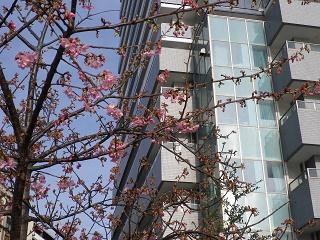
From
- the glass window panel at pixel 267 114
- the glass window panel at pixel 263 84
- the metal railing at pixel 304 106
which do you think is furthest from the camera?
the glass window panel at pixel 263 84

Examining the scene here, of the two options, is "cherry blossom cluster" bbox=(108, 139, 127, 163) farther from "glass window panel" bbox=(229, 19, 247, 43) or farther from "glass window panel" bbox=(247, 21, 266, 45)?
"glass window panel" bbox=(247, 21, 266, 45)

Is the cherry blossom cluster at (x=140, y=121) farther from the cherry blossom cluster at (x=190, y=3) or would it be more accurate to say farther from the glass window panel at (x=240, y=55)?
the glass window panel at (x=240, y=55)

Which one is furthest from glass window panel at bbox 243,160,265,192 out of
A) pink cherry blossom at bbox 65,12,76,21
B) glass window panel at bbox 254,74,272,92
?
pink cherry blossom at bbox 65,12,76,21

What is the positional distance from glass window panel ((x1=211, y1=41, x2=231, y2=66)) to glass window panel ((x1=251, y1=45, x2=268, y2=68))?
936 millimetres

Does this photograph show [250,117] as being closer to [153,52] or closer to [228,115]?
[228,115]

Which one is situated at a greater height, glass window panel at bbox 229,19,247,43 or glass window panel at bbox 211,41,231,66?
glass window panel at bbox 229,19,247,43

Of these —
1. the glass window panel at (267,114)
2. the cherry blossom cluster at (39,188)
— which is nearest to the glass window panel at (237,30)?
→ the glass window panel at (267,114)

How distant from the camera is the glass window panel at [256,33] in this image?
19906 mm

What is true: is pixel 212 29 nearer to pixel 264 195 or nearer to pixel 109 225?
pixel 264 195

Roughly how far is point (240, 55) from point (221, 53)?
27.2 inches

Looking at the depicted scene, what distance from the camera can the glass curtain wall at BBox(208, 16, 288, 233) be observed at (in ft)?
54.6

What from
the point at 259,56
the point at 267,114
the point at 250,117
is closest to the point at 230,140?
the point at 250,117

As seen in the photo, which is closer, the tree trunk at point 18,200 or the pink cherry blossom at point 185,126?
the tree trunk at point 18,200

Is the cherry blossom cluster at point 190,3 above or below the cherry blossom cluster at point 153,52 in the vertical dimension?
below
